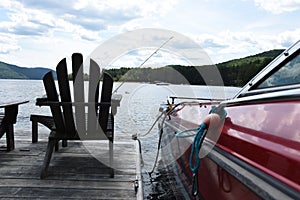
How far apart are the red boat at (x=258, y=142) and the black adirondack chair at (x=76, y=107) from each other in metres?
0.88

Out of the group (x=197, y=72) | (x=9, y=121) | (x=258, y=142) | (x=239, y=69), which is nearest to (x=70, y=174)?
(x=9, y=121)

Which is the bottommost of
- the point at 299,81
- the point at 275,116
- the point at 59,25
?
the point at 275,116

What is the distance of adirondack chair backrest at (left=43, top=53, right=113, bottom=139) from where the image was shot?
254 centimetres

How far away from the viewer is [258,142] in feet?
4.33

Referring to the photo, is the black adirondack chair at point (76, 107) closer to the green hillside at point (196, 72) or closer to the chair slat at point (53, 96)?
the chair slat at point (53, 96)

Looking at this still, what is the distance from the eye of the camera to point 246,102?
1.75 metres

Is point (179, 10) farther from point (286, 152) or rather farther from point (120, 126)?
point (120, 126)

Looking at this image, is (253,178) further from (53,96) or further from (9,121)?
(9,121)

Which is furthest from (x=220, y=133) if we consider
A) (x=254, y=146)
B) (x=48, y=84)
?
(x=48, y=84)

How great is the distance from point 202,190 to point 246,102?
0.72m

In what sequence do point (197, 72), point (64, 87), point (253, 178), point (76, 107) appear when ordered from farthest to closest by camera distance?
point (197, 72) → point (76, 107) → point (64, 87) → point (253, 178)

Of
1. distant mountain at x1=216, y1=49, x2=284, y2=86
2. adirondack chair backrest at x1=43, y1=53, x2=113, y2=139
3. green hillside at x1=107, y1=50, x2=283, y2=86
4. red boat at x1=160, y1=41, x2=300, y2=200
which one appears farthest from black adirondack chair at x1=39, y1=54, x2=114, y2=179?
distant mountain at x1=216, y1=49, x2=284, y2=86

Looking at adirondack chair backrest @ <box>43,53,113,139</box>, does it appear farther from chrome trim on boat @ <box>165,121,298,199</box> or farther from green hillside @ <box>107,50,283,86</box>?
chrome trim on boat @ <box>165,121,298,199</box>

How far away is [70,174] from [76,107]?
1.93 feet
